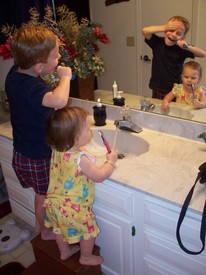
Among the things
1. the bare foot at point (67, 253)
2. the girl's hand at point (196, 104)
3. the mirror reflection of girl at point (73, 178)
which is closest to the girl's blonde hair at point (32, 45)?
the mirror reflection of girl at point (73, 178)

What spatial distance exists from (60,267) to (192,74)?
3.74 ft

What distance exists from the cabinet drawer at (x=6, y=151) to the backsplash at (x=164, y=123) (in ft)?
2.07

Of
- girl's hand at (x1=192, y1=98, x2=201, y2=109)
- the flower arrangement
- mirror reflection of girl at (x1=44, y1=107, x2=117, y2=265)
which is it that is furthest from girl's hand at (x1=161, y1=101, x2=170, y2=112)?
mirror reflection of girl at (x1=44, y1=107, x2=117, y2=265)

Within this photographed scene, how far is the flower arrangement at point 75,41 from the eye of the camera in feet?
5.79

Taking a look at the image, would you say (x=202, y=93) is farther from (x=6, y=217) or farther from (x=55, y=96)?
(x=6, y=217)

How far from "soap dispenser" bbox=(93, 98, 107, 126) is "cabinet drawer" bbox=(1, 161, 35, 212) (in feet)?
1.94

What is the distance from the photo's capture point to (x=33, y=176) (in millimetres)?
1444

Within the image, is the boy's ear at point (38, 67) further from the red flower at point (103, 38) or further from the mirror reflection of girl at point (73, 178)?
the red flower at point (103, 38)

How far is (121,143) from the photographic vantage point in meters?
1.69

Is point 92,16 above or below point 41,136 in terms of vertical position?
above

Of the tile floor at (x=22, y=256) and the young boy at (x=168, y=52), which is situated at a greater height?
the young boy at (x=168, y=52)

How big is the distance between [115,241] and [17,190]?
832 mm

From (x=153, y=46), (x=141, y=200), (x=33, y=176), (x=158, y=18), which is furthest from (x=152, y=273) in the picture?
(x=158, y=18)

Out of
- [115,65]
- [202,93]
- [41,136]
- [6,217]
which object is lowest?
[6,217]
